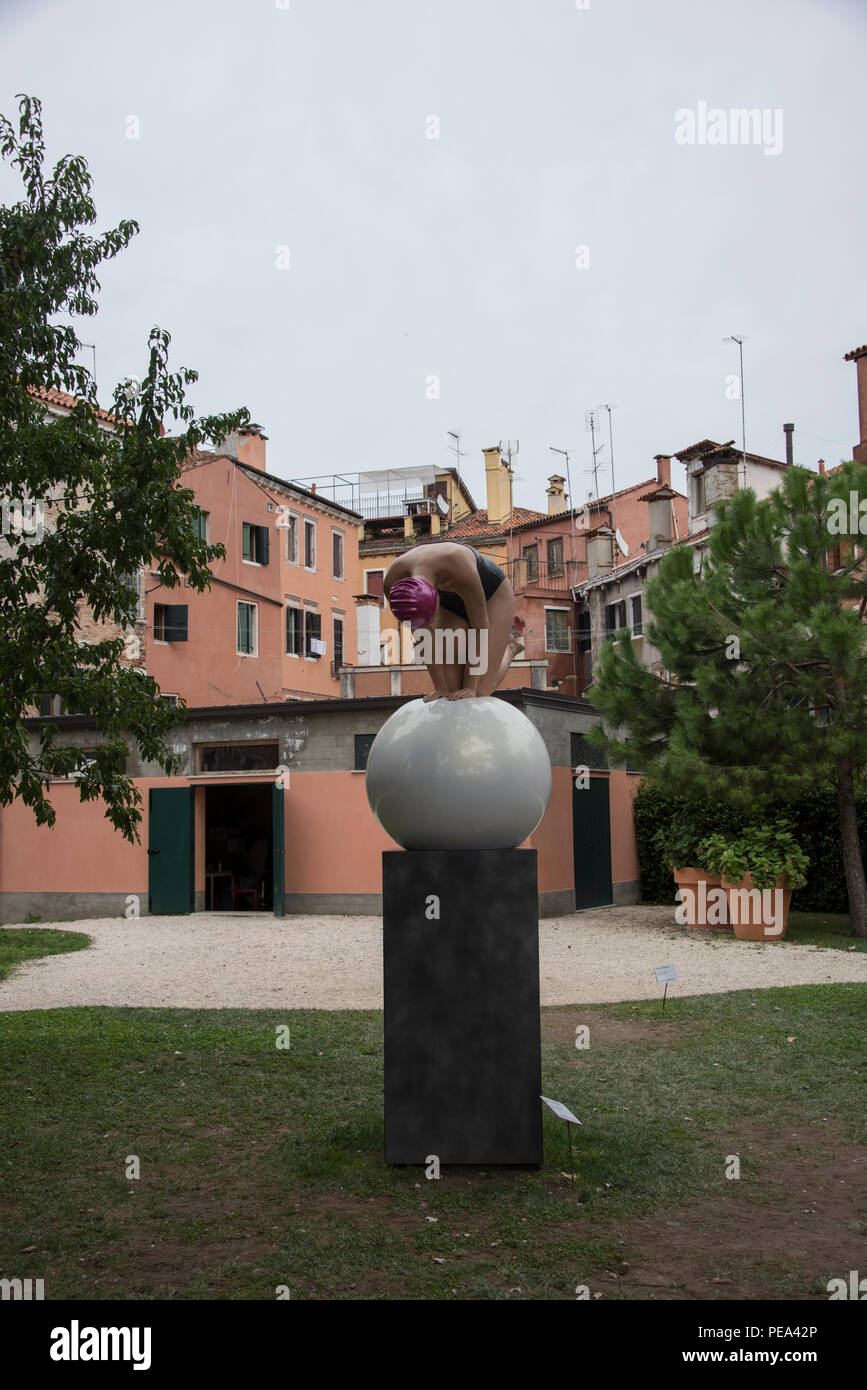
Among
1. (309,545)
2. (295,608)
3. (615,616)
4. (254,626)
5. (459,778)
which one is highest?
(309,545)

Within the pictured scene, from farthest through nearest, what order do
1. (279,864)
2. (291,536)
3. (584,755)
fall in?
(291,536), (584,755), (279,864)

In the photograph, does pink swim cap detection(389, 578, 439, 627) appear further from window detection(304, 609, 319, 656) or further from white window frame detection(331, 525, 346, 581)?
white window frame detection(331, 525, 346, 581)

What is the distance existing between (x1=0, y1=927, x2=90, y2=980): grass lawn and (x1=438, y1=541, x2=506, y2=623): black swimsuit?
9099 mm

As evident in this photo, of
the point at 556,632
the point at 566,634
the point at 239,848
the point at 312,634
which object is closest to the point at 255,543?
the point at 312,634

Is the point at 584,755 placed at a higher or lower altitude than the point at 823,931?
higher

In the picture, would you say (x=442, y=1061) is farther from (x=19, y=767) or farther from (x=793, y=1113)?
(x=19, y=767)

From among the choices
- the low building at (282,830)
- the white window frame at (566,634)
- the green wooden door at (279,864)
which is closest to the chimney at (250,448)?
the white window frame at (566,634)

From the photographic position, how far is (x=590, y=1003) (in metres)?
10.0

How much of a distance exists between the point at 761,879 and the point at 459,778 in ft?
34.3

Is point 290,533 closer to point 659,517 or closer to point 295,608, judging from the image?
point 295,608

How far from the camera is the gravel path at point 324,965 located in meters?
10.8

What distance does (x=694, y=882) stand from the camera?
16031 mm

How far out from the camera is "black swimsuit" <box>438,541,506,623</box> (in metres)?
5.65

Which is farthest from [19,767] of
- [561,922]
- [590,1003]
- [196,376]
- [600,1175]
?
[561,922]
